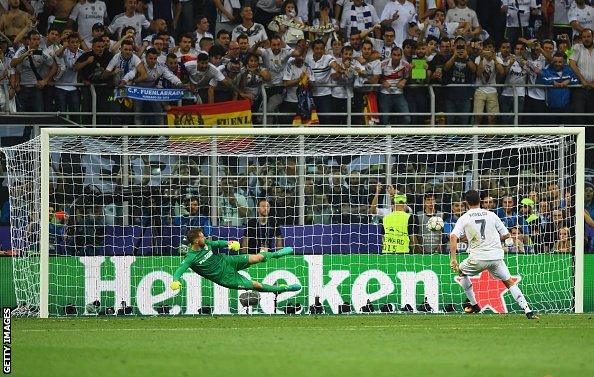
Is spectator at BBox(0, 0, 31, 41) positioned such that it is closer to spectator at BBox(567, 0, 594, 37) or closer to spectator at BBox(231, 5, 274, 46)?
spectator at BBox(231, 5, 274, 46)

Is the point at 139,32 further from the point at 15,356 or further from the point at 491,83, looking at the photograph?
the point at 15,356

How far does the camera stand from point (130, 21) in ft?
77.3

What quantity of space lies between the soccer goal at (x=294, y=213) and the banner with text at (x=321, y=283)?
0.02m

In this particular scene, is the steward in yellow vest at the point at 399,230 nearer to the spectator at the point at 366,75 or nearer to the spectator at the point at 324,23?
the spectator at the point at 366,75

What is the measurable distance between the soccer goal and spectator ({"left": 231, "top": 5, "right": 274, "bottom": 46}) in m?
2.47

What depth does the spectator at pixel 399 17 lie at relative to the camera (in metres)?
24.5

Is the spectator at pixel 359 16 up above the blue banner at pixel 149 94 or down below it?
above

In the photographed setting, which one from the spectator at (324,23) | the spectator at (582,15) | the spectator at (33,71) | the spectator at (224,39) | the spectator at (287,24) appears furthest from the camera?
the spectator at (582,15)

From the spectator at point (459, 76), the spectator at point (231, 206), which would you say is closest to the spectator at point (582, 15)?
the spectator at point (459, 76)

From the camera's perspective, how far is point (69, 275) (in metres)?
21.1

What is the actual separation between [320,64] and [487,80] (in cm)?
326

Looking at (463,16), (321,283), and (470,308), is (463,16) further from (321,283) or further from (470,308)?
(470,308)

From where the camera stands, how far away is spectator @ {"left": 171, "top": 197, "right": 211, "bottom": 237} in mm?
21703

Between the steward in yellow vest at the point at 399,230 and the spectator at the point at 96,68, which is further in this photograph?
the spectator at the point at 96,68
